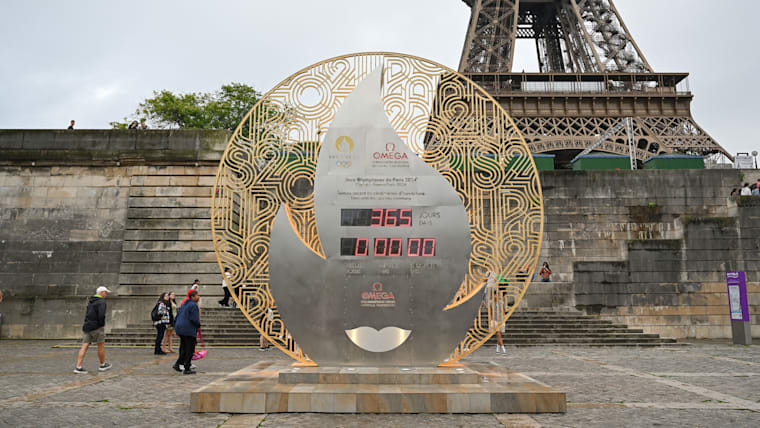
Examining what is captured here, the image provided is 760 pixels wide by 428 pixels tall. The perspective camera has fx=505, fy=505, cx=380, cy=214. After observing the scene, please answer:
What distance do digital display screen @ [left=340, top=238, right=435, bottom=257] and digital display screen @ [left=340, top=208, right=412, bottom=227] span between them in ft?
0.83

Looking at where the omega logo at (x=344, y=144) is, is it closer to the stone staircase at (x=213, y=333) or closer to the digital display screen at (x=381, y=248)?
the digital display screen at (x=381, y=248)

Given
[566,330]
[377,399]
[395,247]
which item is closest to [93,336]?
[395,247]

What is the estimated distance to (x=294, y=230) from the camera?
7.93 metres

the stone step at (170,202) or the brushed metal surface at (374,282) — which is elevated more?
the stone step at (170,202)

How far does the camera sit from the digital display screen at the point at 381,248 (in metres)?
7.84

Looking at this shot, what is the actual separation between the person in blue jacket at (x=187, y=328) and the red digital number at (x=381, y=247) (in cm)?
395

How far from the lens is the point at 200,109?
3350 centimetres

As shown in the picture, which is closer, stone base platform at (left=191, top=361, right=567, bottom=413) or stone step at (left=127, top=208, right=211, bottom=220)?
stone base platform at (left=191, top=361, right=567, bottom=413)

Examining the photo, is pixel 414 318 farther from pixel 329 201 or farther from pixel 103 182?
pixel 103 182

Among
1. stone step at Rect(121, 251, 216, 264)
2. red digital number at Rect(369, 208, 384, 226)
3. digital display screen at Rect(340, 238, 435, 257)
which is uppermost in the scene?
red digital number at Rect(369, 208, 384, 226)

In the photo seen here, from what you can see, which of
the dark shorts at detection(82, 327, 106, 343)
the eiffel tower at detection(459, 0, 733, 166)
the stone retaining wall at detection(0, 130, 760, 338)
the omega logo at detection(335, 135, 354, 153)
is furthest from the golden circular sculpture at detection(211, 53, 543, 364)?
the eiffel tower at detection(459, 0, 733, 166)

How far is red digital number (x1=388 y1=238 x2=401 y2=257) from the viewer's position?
7855 mm

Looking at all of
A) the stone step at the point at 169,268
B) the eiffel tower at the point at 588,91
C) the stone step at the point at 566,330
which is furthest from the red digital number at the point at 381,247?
the eiffel tower at the point at 588,91

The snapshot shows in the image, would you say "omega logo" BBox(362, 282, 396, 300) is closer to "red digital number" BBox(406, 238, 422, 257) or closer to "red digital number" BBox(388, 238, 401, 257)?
"red digital number" BBox(388, 238, 401, 257)
